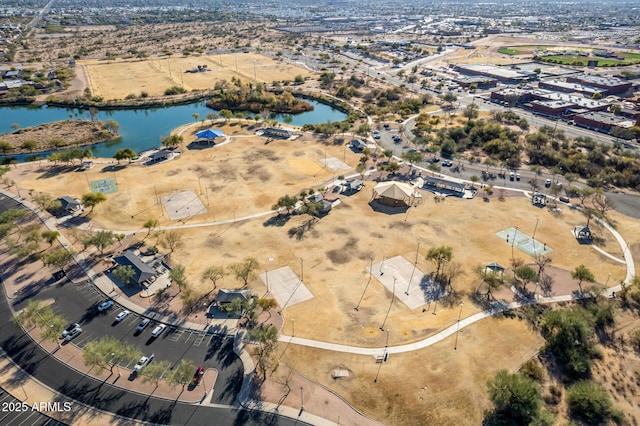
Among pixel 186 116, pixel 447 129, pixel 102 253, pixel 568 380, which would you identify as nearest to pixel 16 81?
pixel 186 116

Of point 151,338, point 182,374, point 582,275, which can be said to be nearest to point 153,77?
point 151,338

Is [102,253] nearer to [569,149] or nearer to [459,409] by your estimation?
[459,409]

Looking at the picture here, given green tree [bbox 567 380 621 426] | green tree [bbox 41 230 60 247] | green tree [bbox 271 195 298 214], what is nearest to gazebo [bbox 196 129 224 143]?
green tree [bbox 271 195 298 214]

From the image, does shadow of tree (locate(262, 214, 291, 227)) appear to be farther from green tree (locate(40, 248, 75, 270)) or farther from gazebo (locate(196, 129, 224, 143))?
gazebo (locate(196, 129, 224, 143))

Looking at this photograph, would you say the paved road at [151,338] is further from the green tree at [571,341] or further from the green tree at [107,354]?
the green tree at [571,341]

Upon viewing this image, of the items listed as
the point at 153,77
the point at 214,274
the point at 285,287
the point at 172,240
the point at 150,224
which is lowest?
the point at 153,77

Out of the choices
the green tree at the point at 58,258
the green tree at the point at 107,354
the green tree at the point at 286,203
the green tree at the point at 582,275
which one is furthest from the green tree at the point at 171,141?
the green tree at the point at 582,275

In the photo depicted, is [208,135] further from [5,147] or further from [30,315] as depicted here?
[30,315]
